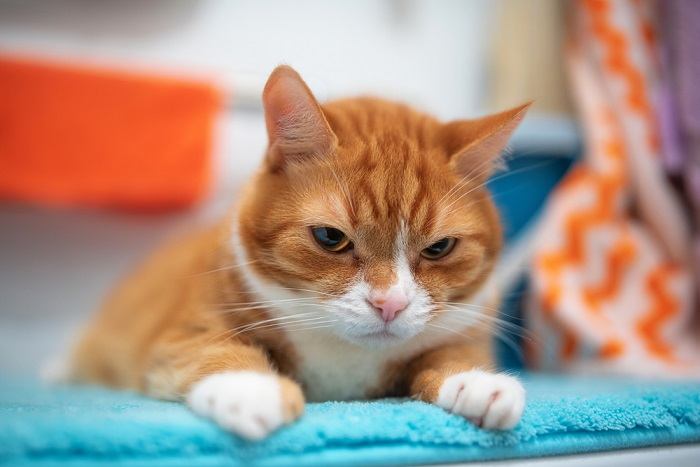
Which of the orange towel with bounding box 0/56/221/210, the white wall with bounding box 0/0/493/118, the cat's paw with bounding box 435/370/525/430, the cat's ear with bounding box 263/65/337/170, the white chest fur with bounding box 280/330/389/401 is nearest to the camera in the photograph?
the cat's paw with bounding box 435/370/525/430

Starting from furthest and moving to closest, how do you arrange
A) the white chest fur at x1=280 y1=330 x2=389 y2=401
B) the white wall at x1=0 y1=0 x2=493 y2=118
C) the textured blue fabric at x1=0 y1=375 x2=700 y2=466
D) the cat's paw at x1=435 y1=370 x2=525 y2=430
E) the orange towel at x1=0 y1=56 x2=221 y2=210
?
1. the white wall at x1=0 y1=0 x2=493 y2=118
2. the orange towel at x1=0 y1=56 x2=221 y2=210
3. the white chest fur at x1=280 y1=330 x2=389 y2=401
4. the cat's paw at x1=435 y1=370 x2=525 y2=430
5. the textured blue fabric at x1=0 y1=375 x2=700 y2=466

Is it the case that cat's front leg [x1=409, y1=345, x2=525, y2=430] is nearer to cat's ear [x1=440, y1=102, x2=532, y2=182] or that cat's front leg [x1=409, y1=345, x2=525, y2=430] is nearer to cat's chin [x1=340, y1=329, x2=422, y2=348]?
cat's chin [x1=340, y1=329, x2=422, y2=348]

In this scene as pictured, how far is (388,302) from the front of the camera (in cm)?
92

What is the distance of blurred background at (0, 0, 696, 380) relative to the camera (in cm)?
180

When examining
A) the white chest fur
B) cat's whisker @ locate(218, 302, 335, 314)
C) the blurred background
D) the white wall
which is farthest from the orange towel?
the white chest fur

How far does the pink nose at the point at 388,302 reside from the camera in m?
0.92

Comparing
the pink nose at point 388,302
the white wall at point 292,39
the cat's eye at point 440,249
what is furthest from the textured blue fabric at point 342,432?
the white wall at point 292,39

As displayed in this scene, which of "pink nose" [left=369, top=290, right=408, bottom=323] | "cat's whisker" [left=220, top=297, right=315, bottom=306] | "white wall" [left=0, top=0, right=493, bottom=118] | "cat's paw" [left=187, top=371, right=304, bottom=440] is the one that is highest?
"white wall" [left=0, top=0, right=493, bottom=118]

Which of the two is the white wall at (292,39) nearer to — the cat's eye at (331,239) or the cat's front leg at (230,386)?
the cat's eye at (331,239)

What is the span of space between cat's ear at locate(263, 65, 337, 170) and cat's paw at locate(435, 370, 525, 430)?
1.53ft

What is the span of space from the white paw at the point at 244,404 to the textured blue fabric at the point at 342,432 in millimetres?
18

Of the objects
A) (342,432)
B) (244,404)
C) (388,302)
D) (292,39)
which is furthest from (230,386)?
(292,39)

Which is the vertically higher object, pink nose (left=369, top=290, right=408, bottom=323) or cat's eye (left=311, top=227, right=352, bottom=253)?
cat's eye (left=311, top=227, right=352, bottom=253)

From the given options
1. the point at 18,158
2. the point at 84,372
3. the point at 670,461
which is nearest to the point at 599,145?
the point at 670,461
